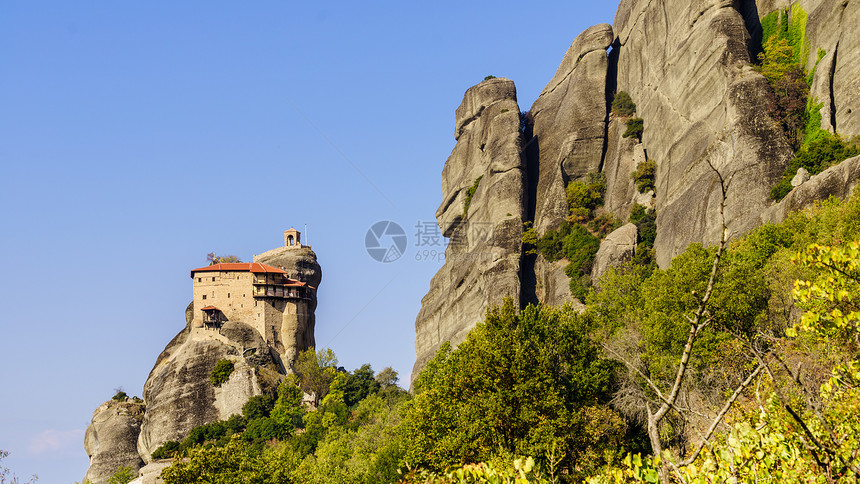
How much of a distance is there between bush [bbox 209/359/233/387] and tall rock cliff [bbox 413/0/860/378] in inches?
903

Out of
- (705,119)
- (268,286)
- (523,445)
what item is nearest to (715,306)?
A: (523,445)

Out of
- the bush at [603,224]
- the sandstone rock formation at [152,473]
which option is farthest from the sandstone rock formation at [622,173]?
the sandstone rock formation at [152,473]

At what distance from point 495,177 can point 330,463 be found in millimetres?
37762

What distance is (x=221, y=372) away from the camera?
8356 cm

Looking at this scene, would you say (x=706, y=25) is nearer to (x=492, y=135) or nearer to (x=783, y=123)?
(x=783, y=123)

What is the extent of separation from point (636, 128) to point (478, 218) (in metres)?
19.2

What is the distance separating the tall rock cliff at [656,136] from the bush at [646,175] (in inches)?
31.4

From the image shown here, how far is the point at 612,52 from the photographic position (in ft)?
278

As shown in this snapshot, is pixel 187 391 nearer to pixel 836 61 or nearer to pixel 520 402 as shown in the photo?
pixel 520 402

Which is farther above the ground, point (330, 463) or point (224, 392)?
point (224, 392)

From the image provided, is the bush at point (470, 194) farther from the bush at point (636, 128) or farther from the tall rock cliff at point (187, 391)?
the tall rock cliff at point (187, 391)

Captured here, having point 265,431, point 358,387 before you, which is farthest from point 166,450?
point 358,387

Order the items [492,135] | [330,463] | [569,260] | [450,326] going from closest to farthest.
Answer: [330,463]
[569,260]
[450,326]
[492,135]

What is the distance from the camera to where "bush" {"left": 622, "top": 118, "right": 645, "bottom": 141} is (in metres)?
72.8
